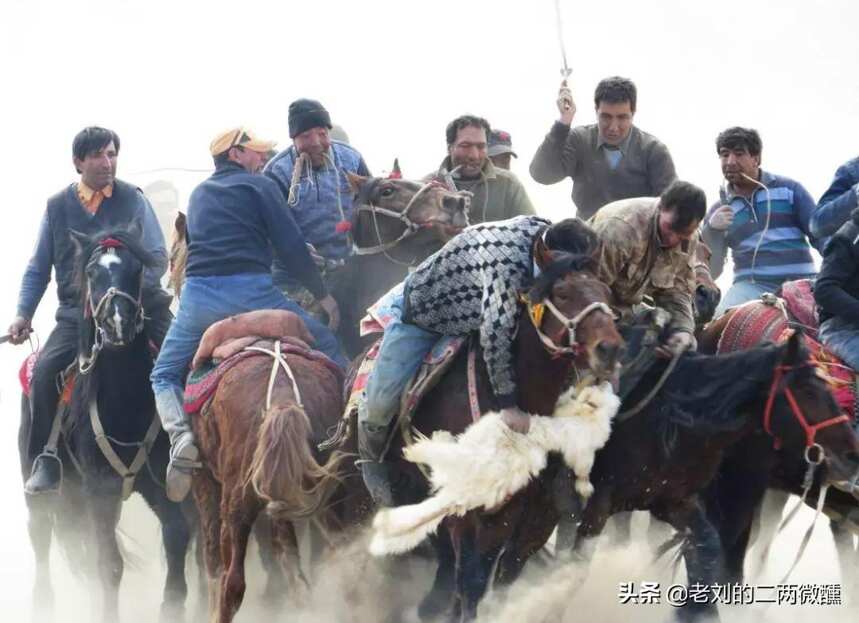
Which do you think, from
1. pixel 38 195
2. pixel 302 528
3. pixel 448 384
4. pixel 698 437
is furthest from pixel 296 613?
pixel 38 195

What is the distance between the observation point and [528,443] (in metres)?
6.87

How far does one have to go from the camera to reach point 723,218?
9.69 meters

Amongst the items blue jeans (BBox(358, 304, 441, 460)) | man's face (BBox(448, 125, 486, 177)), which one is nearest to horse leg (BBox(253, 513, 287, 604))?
blue jeans (BBox(358, 304, 441, 460))

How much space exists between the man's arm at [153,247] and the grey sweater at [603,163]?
8.72 ft

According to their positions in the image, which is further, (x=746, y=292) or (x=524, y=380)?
(x=746, y=292)

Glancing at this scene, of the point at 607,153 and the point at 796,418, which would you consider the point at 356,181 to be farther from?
the point at 796,418

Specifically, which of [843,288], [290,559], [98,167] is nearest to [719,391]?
[843,288]

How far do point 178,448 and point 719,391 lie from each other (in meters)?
3.18

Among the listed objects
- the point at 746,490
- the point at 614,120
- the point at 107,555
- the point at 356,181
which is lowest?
the point at 107,555

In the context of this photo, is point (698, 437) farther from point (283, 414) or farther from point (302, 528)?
point (302, 528)

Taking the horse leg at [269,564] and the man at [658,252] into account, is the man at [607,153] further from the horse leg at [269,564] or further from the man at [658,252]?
the horse leg at [269,564]

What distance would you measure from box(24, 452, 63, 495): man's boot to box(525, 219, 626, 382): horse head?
4304mm

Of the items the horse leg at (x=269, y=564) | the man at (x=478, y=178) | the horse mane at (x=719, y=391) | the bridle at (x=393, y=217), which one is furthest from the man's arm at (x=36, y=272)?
the horse mane at (x=719, y=391)

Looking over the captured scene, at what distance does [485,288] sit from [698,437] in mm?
1585
